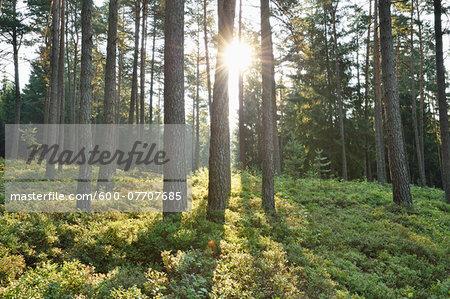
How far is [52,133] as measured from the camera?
12203 mm

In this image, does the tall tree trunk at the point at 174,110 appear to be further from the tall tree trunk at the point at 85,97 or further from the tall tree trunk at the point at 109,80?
the tall tree trunk at the point at 109,80

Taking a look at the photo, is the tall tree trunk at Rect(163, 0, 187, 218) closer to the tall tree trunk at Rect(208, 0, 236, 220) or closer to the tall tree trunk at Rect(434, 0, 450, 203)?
the tall tree trunk at Rect(208, 0, 236, 220)

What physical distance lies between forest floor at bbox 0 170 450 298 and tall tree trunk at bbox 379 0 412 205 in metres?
1.50

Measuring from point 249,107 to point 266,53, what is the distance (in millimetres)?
21945

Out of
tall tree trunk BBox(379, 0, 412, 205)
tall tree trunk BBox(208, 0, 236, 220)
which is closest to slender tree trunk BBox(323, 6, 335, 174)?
tall tree trunk BBox(379, 0, 412, 205)

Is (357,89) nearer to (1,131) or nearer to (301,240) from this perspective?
(301,240)

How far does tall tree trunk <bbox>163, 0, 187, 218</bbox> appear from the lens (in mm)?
6895

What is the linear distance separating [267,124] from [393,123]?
490 centimetres

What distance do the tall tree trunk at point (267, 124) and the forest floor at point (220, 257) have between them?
0.84 metres

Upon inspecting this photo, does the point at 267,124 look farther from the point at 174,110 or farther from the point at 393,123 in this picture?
the point at 393,123

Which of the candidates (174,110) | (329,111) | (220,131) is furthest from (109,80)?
(329,111)

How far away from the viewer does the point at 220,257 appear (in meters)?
5.12

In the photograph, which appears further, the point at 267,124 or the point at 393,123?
the point at 393,123

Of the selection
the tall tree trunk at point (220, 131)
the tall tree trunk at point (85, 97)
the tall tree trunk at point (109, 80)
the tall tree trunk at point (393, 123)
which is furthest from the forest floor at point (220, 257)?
the tall tree trunk at point (109, 80)
